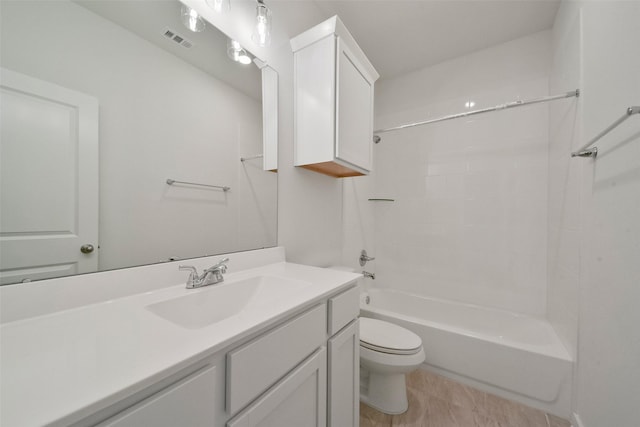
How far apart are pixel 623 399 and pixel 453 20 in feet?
7.48

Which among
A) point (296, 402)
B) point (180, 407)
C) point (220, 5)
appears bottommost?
point (296, 402)

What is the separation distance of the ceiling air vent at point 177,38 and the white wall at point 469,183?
6.50ft

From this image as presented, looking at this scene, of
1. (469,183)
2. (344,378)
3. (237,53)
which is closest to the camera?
(344,378)

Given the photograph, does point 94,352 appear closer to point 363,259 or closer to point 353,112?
point 353,112

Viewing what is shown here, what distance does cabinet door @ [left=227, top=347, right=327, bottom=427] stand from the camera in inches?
23.4

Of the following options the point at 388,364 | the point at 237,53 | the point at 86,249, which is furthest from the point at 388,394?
the point at 237,53

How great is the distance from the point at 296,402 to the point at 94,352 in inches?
22.1

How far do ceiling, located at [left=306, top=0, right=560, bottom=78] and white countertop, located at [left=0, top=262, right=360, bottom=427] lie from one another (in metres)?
2.02

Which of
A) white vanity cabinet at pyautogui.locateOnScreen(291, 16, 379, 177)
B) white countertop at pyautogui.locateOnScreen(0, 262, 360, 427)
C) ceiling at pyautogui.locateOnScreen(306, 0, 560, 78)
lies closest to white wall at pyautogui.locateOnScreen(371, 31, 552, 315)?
ceiling at pyautogui.locateOnScreen(306, 0, 560, 78)

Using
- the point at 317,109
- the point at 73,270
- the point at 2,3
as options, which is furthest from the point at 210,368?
the point at 317,109

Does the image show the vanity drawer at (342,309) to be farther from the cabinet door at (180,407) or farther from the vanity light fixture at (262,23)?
the vanity light fixture at (262,23)

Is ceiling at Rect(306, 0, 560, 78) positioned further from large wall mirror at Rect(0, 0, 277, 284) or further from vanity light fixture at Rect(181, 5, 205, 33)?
large wall mirror at Rect(0, 0, 277, 284)

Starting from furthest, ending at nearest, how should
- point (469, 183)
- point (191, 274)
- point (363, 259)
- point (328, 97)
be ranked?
1. point (363, 259)
2. point (469, 183)
3. point (328, 97)
4. point (191, 274)

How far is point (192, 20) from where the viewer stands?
95cm
